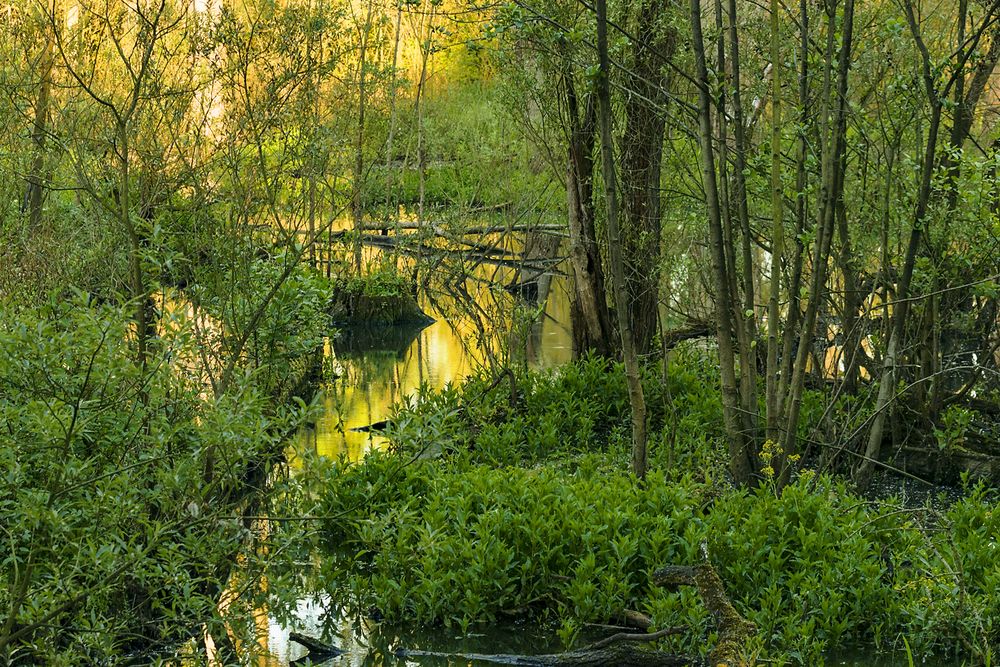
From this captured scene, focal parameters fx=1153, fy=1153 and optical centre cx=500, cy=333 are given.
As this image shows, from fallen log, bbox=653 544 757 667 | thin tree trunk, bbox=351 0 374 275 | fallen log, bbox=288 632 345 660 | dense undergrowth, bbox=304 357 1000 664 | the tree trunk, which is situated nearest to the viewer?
fallen log, bbox=653 544 757 667

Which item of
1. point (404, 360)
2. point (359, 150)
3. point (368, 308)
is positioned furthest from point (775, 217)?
point (368, 308)

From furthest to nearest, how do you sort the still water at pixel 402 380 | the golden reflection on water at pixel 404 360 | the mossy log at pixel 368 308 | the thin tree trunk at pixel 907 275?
the mossy log at pixel 368 308
the golden reflection on water at pixel 404 360
the thin tree trunk at pixel 907 275
the still water at pixel 402 380

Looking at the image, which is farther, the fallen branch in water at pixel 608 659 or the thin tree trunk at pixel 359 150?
the thin tree trunk at pixel 359 150

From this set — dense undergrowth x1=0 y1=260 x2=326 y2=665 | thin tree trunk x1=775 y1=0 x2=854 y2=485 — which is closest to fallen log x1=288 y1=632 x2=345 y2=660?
dense undergrowth x1=0 y1=260 x2=326 y2=665

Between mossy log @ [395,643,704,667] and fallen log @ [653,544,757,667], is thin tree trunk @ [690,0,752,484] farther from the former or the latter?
mossy log @ [395,643,704,667]

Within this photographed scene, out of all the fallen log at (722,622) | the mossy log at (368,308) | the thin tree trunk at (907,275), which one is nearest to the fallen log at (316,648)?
the fallen log at (722,622)

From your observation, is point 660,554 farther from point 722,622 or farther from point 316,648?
point 316,648

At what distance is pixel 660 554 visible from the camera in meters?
5.70

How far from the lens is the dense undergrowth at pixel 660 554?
5.16 meters

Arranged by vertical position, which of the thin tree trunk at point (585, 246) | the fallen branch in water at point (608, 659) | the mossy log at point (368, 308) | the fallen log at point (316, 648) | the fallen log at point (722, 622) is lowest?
the fallen log at point (316, 648)

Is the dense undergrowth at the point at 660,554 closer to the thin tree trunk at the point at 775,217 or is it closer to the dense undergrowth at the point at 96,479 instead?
the thin tree trunk at the point at 775,217

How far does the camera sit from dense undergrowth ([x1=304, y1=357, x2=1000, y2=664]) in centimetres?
516

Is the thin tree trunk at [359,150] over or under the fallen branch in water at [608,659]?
over

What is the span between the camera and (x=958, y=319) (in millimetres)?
7953
